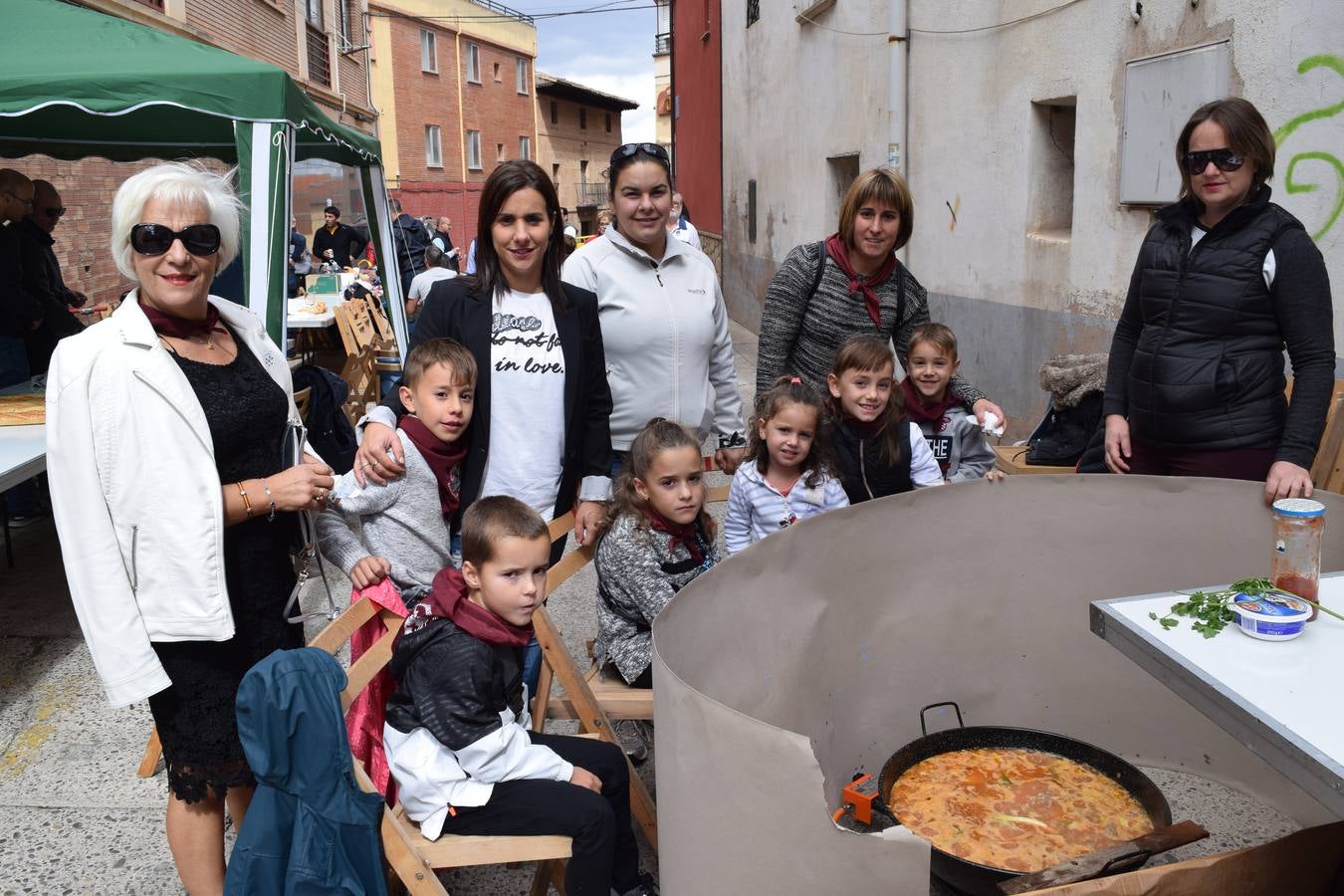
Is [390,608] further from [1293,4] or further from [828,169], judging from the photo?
[828,169]

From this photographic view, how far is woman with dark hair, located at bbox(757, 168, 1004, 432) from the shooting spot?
3264 millimetres

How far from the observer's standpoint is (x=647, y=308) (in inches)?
123

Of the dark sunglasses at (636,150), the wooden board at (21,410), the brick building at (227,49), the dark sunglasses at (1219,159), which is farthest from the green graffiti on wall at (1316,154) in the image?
the brick building at (227,49)

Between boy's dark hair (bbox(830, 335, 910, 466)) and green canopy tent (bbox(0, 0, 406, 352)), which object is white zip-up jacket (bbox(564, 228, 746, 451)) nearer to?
boy's dark hair (bbox(830, 335, 910, 466))

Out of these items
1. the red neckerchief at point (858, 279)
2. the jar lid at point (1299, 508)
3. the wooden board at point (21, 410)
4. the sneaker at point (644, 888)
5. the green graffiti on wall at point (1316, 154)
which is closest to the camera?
the jar lid at point (1299, 508)

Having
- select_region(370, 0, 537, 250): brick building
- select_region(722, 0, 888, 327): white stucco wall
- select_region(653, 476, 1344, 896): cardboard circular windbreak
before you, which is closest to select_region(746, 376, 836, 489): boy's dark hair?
select_region(653, 476, 1344, 896): cardboard circular windbreak

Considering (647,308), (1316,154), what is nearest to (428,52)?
(1316,154)

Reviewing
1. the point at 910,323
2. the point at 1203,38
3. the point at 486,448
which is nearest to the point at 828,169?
the point at 1203,38

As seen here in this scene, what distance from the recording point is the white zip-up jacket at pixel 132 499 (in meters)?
2.02

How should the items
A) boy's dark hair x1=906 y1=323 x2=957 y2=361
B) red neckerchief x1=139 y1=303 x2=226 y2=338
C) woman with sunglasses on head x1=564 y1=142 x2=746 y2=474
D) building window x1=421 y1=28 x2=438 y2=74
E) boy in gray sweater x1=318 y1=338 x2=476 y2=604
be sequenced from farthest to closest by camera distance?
building window x1=421 y1=28 x2=438 y2=74 < boy's dark hair x1=906 y1=323 x2=957 y2=361 < woman with sunglasses on head x1=564 y1=142 x2=746 y2=474 < boy in gray sweater x1=318 y1=338 x2=476 y2=604 < red neckerchief x1=139 y1=303 x2=226 y2=338

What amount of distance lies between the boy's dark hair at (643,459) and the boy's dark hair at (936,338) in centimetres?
84

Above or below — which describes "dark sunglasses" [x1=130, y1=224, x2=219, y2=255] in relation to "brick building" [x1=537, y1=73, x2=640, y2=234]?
below

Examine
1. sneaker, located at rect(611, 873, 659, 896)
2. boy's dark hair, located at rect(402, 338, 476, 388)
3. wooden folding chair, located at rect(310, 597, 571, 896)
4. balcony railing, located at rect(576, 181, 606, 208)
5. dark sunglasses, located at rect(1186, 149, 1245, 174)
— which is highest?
balcony railing, located at rect(576, 181, 606, 208)

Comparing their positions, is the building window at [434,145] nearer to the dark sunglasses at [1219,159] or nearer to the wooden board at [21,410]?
the wooden board at [21,410]
